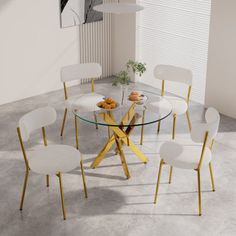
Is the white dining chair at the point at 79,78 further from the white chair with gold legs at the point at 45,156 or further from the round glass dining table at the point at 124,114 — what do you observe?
the white chair with gold legs at the point at 45,156

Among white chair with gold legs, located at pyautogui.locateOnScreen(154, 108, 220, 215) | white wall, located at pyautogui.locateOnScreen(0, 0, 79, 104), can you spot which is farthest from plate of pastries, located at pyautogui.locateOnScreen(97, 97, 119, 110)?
white wall, located at pyautogui.locateOnScreen(0, 0, 79, 104)

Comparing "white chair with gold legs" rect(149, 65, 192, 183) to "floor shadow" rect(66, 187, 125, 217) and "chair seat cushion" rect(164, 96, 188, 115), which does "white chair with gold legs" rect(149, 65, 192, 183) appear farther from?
"floor shadow" rect(66, 187, 125, 217)

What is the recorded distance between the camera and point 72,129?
582 centimetres

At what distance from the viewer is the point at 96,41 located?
7383 mm

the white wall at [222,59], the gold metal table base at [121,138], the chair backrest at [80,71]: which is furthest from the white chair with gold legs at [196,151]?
the white wall at [222,59]

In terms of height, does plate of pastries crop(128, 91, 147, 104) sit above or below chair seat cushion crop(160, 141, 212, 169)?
above

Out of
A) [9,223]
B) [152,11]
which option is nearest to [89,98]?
[9,223]

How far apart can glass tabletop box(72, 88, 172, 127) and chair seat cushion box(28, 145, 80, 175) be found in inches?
14.8

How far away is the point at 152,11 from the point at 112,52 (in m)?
1.10

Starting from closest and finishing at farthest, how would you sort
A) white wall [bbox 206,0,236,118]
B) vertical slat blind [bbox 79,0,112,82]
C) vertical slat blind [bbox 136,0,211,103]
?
white wall [bbox 206,0,236,118], vertical slat blind [bbox 136,0,211,103], vertical slat blind [bbox 79,0,112,82]

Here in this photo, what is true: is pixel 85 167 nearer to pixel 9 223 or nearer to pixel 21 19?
pixel 9 223

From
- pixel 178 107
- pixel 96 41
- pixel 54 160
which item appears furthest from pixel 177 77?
pixel 96 41

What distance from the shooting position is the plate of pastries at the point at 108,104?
14.9 feet

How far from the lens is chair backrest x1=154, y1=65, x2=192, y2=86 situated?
5.46 metres
